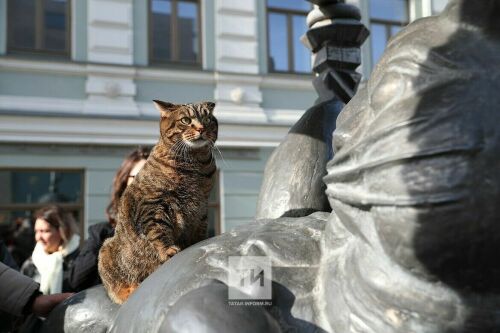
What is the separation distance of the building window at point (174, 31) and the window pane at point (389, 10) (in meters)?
2.56

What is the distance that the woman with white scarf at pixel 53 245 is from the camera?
2760mm

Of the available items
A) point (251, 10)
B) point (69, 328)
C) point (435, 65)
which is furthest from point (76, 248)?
point (251, 10)

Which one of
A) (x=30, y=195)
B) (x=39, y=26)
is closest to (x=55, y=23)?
(x=39, y=26)

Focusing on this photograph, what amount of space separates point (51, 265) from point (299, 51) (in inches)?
228

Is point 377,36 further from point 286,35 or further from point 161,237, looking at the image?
point 161,237

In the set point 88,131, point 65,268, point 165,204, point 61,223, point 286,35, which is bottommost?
point 65,268

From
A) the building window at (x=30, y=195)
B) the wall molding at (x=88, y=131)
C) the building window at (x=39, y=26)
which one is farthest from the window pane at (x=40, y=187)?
the building window at (x=39, y=26)

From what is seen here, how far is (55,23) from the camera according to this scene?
689 centimetres

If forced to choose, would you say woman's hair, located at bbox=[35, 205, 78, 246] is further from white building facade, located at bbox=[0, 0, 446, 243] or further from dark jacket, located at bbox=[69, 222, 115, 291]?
white building facade, located at bbox=[0, 0, 446, 243]

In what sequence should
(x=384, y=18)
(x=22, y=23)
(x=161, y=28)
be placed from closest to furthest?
(x=22, y=23) → (x=161, y=28) → (x=384, y=18)

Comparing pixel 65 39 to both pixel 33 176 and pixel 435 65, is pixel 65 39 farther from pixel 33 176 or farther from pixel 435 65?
pixel 435 65

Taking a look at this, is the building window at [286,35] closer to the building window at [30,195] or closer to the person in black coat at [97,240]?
the building window at [30,195]

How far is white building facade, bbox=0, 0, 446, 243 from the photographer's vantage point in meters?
6.56

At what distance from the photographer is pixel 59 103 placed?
666 centimetres
